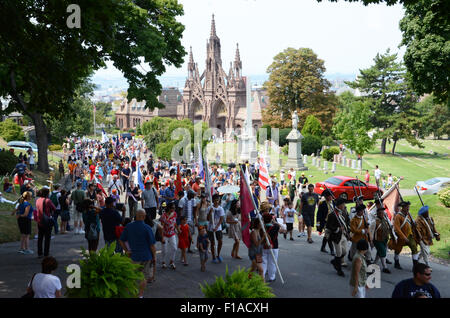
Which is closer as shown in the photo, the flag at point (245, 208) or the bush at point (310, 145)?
the flag at point (245, 208)

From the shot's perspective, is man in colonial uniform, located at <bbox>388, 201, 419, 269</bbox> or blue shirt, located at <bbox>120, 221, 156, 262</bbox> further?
man in colonial uniform, located at <bbox>388, 201, 419, 269</bbox>

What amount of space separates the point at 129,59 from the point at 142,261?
14490 mm

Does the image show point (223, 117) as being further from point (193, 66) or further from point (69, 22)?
point (69, 22)

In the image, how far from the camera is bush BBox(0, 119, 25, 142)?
164ft

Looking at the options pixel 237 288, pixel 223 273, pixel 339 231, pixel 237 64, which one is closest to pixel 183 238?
pixel 223 273

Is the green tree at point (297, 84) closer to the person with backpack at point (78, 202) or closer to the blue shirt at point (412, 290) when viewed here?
the person with backpack at point (78, 202)

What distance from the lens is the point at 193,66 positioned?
113875 mm

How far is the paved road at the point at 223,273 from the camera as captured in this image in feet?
27.9

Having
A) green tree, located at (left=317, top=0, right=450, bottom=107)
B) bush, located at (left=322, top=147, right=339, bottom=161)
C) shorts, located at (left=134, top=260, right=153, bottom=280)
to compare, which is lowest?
shorts, located at (left=134, top=260, right=153, bottom=280)

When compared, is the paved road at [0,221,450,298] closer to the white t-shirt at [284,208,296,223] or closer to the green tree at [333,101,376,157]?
the white t-shirt at [284,208,296,223]

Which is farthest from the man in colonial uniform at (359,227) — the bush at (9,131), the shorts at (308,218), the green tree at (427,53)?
the bush at (9,131)

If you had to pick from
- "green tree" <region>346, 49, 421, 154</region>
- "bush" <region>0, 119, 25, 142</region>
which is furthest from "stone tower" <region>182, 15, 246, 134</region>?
"bush" <region>0, 119, 25, 142</region>

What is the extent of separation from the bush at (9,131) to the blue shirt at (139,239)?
156 feet

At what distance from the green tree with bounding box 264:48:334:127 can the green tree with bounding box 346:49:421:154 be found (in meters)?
5.29
